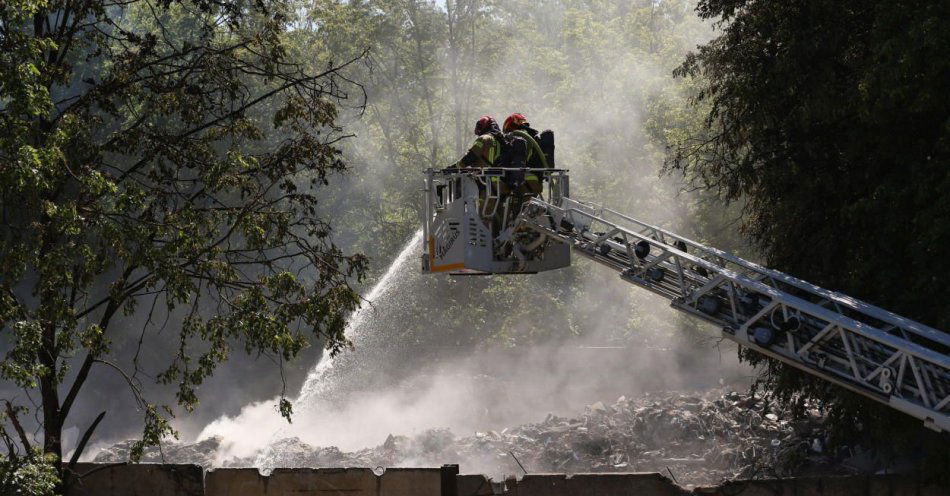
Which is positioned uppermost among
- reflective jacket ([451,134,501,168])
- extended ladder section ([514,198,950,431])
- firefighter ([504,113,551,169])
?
firefighter ([504,113,551,169])

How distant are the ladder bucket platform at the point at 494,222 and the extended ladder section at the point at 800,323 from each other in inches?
25.9

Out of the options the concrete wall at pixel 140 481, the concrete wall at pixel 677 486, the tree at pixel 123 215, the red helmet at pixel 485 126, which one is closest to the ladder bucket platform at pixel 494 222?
the red helmet at pixel 485 126

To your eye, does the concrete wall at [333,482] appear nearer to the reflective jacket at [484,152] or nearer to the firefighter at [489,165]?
the firefighter at [489,165]

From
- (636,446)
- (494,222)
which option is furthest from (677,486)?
(636,446)

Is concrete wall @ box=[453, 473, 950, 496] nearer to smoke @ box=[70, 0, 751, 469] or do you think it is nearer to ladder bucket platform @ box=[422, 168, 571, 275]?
ladder bucket platform @ box=[422, 168, 571, 275]

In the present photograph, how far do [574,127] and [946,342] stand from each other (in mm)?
39505

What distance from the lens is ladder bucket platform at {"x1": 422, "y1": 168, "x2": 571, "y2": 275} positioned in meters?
11.9

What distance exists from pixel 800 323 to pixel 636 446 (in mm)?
12749

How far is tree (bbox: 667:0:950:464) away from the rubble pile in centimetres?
439

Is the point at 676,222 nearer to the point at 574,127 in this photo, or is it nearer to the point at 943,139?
the point at 574,127

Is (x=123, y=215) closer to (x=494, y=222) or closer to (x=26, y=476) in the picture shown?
(x=26, y=476)

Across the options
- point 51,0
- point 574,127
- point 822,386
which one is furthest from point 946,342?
point 574,127

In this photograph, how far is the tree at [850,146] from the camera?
40.3 feet

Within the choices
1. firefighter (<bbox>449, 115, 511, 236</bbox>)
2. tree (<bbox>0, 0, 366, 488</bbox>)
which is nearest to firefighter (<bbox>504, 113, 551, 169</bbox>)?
firefighter (<bbox>449, 115, 511, 236</bbox>)
